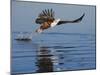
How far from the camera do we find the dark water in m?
2.22

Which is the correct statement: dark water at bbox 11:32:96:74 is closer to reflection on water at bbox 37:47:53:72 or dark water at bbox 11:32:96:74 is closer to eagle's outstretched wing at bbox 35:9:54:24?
reflection on water at bbox 37:47:53:72

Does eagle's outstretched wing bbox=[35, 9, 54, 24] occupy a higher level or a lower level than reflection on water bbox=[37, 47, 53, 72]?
higher

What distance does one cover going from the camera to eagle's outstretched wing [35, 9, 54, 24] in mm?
2279

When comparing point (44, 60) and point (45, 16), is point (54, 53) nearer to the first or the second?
point (44, 60)

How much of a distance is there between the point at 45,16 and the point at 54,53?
0.36 metres

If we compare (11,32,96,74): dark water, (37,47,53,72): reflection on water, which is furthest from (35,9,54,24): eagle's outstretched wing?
(37,47,53,72): reflection on water

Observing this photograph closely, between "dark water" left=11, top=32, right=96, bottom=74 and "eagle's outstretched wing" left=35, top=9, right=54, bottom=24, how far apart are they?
0.13 metres

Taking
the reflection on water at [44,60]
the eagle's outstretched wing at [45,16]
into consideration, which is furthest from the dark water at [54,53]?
the eagle's outstretched wing at [45,16]

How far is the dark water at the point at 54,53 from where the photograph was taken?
2217 mm

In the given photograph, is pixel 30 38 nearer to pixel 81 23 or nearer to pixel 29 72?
pixel 29 72

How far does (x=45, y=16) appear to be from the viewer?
2305mm

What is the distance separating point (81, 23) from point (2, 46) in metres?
0.81

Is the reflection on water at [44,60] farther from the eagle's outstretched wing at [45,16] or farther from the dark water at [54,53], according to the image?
the eagle's outstretched wing at [45,16]

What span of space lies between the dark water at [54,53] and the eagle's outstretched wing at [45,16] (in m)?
0.13
